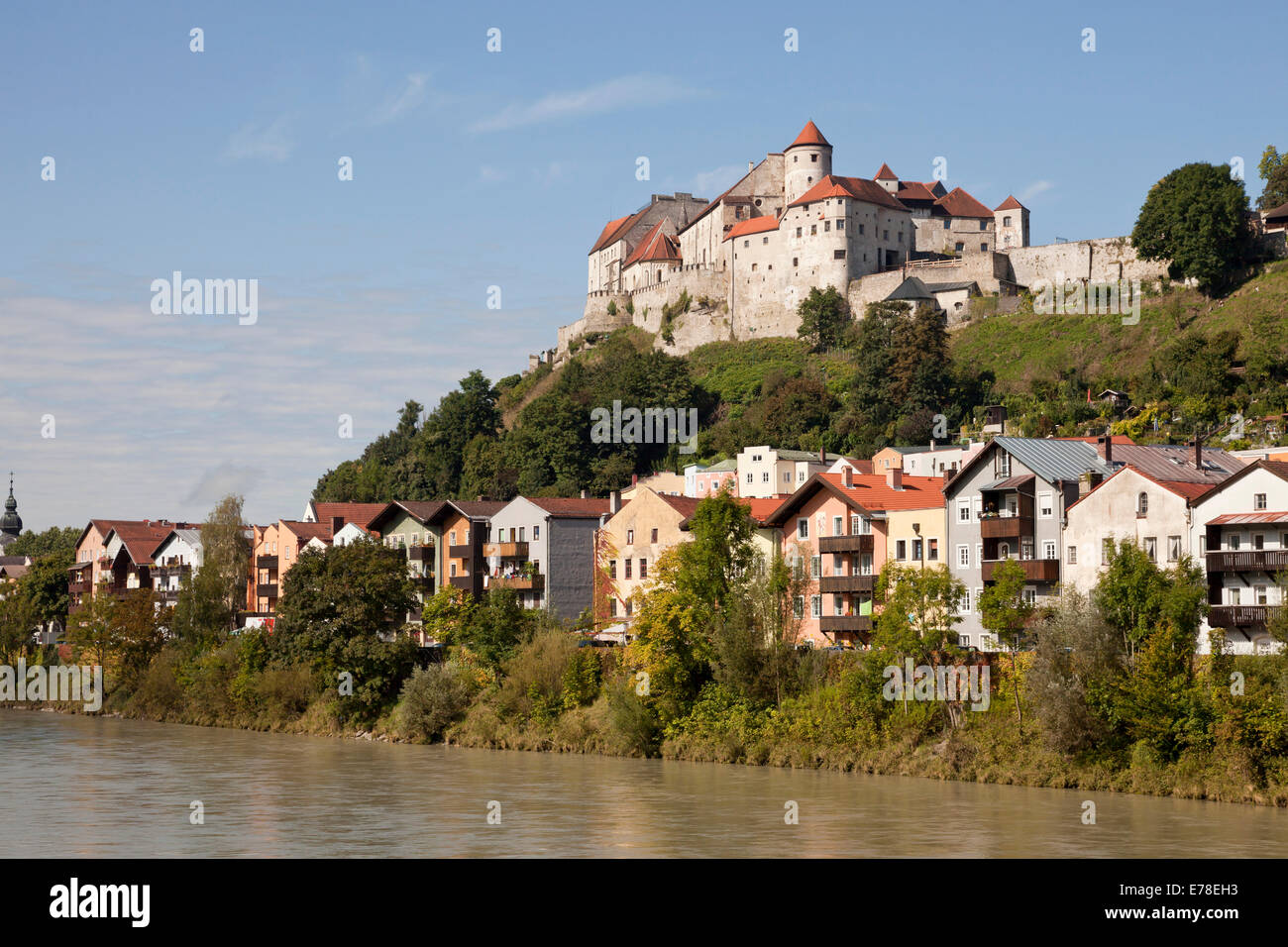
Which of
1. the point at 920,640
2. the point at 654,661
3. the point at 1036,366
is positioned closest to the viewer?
the point at 920,640

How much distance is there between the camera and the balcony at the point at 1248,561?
43.9 meters

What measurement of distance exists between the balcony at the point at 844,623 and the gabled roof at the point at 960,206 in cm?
9263

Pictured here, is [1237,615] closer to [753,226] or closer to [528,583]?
[528,583]

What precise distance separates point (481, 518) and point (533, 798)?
3588cm

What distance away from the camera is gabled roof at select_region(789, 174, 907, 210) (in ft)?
444

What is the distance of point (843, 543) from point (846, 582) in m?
1.56

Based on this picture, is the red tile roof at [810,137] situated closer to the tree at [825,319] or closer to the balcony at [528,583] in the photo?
the tree at [825,319]

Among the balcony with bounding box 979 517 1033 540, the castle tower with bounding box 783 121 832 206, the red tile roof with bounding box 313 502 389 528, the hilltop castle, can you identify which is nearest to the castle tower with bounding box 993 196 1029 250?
the hilltop castle

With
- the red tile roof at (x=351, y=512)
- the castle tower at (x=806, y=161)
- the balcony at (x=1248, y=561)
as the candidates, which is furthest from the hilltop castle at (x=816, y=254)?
the balcony at (x=1248, y=561)
